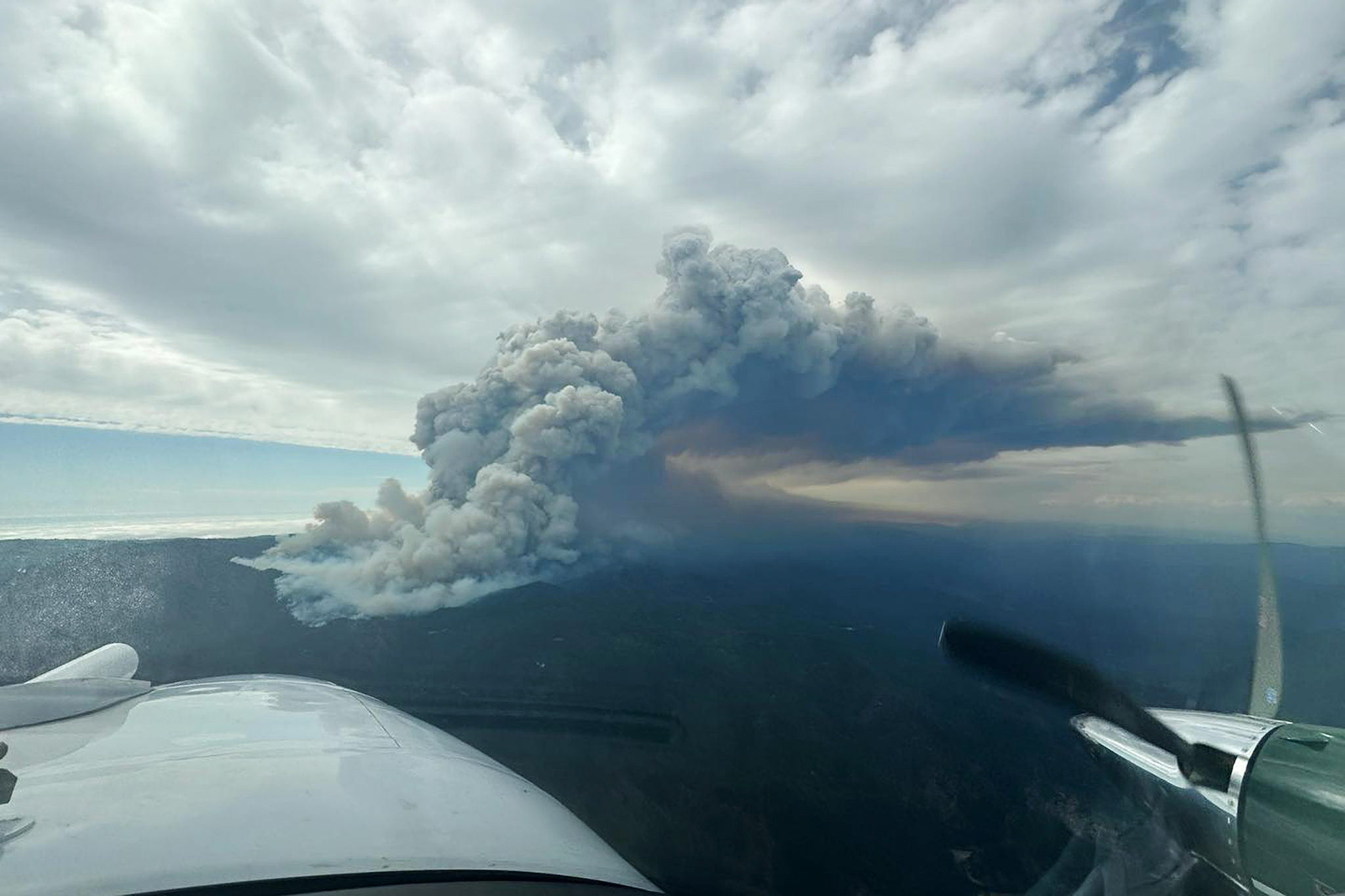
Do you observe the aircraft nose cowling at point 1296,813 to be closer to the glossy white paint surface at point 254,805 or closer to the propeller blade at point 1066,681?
the propeller blade at point 1066,681

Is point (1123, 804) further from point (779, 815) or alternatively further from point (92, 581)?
point (92, 581)

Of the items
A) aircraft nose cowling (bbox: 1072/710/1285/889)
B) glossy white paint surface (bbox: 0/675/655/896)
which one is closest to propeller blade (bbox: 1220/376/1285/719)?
aircraft nose cowling (bbox: 1072/710/1285/889)

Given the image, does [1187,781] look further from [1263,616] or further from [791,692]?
[791,692]

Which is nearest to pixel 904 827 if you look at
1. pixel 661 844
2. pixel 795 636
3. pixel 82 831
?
pixel 661 844

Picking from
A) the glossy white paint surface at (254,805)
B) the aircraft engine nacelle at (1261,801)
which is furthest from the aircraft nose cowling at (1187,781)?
the glossy white paint surface at (254,805)

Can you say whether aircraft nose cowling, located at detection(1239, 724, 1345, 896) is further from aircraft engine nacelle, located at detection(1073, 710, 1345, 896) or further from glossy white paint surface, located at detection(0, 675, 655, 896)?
glossy white paint surface, located at detection(0, 675, 655, 896)

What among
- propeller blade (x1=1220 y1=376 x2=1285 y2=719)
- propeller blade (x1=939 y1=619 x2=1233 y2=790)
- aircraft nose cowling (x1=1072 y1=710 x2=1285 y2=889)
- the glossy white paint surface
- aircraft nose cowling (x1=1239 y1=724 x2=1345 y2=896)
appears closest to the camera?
the glossy white paint surface
